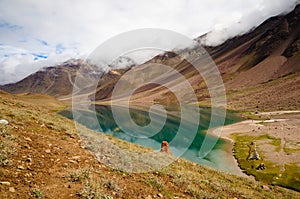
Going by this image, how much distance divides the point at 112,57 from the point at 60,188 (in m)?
8.76

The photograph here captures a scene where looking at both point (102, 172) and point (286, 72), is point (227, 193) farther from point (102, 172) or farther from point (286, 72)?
point (286, 72)

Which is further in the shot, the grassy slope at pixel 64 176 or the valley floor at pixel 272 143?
the valley floor at pixel 272 143

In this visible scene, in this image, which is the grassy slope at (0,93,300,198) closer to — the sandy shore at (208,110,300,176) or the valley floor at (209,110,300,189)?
the valley floor at (209,110,300,189)

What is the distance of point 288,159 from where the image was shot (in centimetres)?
4022

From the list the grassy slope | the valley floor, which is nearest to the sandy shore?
the valley floor

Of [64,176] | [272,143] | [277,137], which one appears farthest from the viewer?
[277,137]

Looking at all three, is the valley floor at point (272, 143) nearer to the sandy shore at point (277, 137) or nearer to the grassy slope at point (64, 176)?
the sandy shore at point (277, 137)

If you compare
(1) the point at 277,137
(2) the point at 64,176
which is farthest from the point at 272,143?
(2) the point at 64,176

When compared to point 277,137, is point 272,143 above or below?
below

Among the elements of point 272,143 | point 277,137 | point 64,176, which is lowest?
point 64,176

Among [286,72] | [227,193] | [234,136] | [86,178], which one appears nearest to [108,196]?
[86,178]

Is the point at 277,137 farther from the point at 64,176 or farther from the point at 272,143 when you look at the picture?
the point at 64,176

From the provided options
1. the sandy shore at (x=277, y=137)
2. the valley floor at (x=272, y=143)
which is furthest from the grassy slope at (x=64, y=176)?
the sandy shore at (x=277, y=137)

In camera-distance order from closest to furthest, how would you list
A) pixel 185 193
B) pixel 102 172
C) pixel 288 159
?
pixel 102 172
pixel 185 193
pixel 288 159
